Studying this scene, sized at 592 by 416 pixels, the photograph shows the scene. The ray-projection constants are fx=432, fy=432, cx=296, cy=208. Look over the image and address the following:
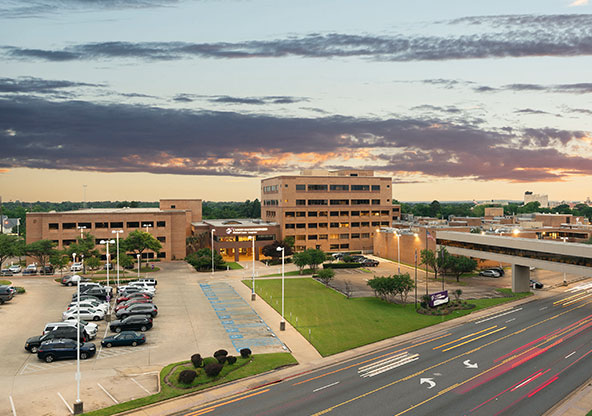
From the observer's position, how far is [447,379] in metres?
33.8

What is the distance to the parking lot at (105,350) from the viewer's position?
31188 millimetres

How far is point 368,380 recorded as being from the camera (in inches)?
1328

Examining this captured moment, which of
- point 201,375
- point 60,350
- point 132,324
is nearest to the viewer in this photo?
point 201,375

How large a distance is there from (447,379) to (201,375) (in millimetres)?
19371

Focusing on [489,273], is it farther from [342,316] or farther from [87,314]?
[87,314]

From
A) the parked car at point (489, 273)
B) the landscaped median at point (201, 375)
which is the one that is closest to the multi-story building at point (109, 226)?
the parked car at point (489, 273)

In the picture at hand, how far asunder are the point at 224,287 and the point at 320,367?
130ft

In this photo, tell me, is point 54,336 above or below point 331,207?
below

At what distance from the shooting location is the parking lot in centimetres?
3119

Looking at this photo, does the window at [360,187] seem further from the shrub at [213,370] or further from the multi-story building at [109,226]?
the shrub at [213,370]

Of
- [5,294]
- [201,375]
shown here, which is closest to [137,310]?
[201,375]

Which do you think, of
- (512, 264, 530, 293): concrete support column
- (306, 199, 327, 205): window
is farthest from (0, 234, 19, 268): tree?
(512, 264, 530, 293): concrete support column

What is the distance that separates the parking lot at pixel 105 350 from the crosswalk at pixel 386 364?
974cm

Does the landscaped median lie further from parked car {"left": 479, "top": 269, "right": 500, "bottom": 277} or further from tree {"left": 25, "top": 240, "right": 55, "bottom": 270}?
tree {"left": 25, "top": 240, "right": 55, "bottom": 270}
